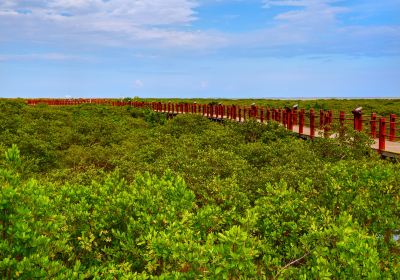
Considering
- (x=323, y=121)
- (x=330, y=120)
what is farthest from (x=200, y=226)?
(x=323, y=121)

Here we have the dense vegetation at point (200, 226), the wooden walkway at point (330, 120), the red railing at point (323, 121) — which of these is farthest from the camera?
the red railing at point (323, 121)

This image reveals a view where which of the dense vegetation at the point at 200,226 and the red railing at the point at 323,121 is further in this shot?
the red railing at the point at 323,121

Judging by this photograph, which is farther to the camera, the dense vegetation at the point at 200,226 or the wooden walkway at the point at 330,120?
the wooden walkway at the point at 330,120

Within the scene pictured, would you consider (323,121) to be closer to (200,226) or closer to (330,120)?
(330,120)

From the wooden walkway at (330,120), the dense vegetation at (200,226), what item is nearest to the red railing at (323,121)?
the wooden walkway at (330,120)

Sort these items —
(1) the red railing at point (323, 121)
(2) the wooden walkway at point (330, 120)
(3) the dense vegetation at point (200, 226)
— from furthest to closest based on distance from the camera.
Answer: (1) the red railing at point (323, 121) < (2) the wooden walkway at point (330, 120) < (3) the dense vegetation at point (200, 226)

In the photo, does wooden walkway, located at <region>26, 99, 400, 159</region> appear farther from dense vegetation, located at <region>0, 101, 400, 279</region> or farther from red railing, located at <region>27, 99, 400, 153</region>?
dense vegetation, located at <region>0, 101, 400, 279</region>

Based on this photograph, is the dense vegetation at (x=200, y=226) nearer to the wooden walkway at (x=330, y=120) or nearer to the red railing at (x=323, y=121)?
the wooden walkway at (x=330, y=120)

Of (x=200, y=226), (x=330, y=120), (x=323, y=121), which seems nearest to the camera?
(x=200, y=226)

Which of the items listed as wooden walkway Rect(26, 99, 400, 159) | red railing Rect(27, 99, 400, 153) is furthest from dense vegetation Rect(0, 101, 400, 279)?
red railing Rect(27, 99, 400, 153)

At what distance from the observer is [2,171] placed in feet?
17.8

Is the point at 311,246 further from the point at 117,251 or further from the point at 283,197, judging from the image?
the point at 117,251

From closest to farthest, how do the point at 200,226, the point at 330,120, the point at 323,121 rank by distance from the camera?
the point at 200,226 → the point at 330,120 → the point at 323,121

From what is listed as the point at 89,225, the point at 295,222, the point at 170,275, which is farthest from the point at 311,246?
the point at 89,225
